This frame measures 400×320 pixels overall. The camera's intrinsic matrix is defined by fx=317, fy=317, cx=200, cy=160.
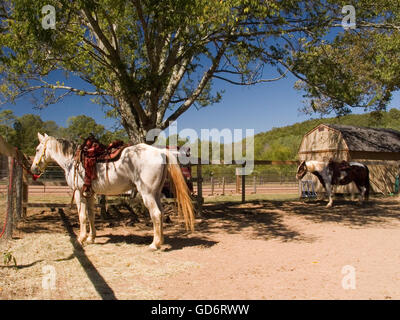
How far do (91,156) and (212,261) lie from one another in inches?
117

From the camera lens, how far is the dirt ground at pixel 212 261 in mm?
3533

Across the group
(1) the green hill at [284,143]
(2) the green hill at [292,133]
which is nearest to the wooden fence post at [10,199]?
(1) the green hill at [284,143]

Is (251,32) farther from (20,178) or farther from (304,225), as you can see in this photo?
(20,178)

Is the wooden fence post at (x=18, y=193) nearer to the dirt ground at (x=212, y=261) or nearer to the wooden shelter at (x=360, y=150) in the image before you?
the dirt ground at (x=212, y=261)

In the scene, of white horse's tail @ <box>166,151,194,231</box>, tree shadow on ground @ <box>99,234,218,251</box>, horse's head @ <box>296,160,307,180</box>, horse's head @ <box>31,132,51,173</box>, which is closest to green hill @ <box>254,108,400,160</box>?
horse's head @ <box>296,160,307,180</box>

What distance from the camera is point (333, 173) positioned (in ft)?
39.1

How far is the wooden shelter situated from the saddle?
39.8 ft

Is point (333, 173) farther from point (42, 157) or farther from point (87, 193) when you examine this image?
point (42, 157)

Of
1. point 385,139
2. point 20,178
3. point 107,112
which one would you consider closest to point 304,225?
point 20,178

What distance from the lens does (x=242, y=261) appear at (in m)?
4.89

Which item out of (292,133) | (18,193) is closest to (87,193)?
(18,193)

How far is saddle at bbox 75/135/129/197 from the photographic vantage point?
233 inches
